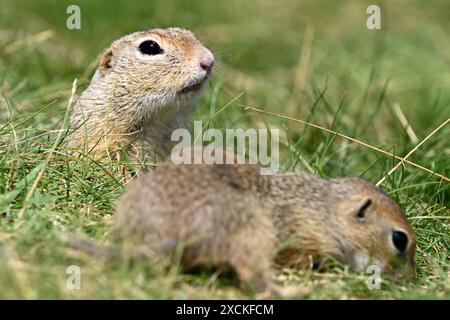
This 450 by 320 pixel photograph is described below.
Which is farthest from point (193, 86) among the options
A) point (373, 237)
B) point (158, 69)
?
point (373, 237)

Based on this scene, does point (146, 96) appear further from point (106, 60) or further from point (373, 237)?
point (373, 237)

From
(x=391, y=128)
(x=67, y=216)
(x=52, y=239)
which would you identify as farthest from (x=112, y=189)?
(x=391, y=128)

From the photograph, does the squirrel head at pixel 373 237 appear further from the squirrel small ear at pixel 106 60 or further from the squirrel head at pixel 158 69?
the squirrel small ear at pixel 106 60

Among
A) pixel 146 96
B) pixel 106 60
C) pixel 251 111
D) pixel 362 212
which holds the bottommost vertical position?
pixel 362 212

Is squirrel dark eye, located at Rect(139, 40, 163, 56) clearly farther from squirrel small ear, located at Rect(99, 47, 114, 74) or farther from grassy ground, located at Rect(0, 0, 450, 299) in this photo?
grassy ground, located at Rect(0, 0, 450, 299)

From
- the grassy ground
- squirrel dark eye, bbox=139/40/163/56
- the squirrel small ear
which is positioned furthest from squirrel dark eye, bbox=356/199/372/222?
the squirrel small ear

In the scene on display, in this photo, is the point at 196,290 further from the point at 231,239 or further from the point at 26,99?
the point at 26,99
